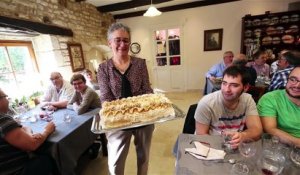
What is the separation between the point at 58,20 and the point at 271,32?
16.1 feet

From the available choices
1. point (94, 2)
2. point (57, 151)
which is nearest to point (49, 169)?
point (57, 151)

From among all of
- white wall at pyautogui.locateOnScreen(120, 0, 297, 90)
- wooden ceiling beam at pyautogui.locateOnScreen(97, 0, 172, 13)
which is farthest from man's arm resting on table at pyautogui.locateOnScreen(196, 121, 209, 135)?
white wall at pyautogui.locateOnScreen(120, 0, 297, 90)

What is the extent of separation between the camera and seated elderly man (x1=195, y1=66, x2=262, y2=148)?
3.95 ft

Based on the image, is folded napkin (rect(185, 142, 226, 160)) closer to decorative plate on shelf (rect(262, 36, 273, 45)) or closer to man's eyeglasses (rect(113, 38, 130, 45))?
man's eyeglasses (rect(113, 38, 130, 45))

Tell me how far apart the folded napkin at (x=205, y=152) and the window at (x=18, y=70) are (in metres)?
2.84

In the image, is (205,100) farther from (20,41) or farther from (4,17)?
(20,41)

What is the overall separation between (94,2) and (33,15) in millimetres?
1862

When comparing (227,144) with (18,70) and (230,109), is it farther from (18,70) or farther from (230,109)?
(18,70)

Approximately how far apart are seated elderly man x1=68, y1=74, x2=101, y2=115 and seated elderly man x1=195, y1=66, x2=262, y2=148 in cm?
133

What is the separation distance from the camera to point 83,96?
203 cm

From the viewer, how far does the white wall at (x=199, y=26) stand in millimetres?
4543

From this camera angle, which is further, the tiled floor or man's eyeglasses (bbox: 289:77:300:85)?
the tiled floor

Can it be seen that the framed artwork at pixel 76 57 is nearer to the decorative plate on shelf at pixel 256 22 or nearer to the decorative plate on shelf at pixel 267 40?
the decorative plate on shelf at pixel 256 22

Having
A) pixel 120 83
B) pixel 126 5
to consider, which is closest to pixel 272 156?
pixel 120 83
